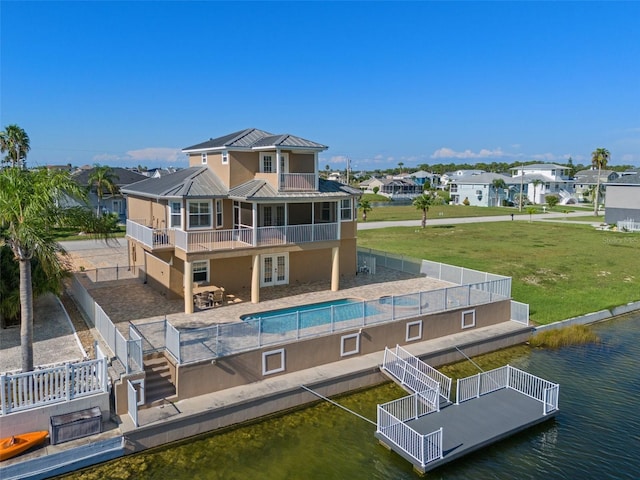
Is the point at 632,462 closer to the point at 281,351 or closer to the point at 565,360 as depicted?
the point at 565,360

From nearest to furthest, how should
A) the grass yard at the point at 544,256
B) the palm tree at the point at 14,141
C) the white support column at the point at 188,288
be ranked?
the white support column at the point at 188,288, the grass yard at the point at 544,256, the palm tree at the point at 14,141

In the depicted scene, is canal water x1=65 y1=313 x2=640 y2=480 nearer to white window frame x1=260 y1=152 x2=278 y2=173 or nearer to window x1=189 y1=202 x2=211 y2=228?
window x1=189 y1=202 x2=211 y2=228

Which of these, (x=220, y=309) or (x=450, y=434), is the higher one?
(x=220, y=309)

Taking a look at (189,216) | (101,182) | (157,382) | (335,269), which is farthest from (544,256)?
(101,182)

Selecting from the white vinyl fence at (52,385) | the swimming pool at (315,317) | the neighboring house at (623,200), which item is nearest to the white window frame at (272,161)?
the swimming pool at (315,317)

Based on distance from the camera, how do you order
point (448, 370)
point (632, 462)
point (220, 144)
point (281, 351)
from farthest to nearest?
point (220, 144), point (448, 370), point (281, 351), point (632, 462)

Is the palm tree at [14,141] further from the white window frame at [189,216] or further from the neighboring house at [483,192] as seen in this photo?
the neighboring house at [483,192]

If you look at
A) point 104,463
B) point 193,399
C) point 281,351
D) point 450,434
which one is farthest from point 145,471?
point 450,434
